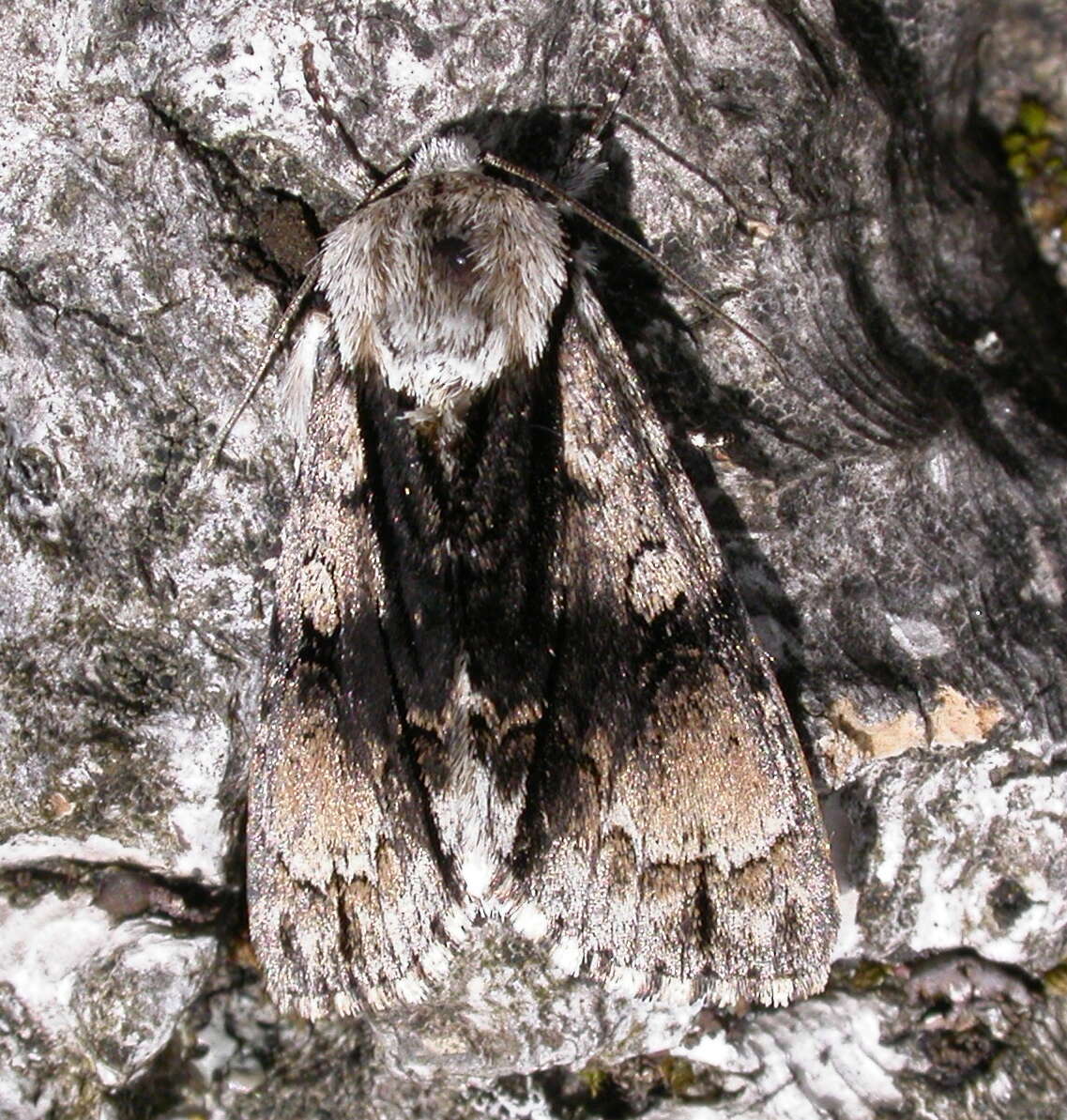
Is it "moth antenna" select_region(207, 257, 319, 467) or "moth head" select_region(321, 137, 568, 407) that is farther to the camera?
"moth antenna" select_region(207, 257, 319, 467)

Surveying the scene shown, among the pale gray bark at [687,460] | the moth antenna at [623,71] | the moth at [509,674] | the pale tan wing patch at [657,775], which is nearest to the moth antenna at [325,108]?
the pale gray bark at [687,460]

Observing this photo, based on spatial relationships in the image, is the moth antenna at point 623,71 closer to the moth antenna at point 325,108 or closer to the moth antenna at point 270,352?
the moth antenna at point 325,108

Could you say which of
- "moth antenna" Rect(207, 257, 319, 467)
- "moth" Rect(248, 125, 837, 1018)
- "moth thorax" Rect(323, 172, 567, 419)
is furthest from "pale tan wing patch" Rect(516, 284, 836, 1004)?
"moth antenna" Rect(207, 257, 319, 467)

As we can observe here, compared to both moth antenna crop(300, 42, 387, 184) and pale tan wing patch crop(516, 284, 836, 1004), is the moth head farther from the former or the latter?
moth antenna crop(300, 42, 387, 184)

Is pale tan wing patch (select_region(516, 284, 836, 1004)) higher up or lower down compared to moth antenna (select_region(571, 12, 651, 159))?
lower down

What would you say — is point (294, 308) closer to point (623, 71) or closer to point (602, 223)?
point (602, 223)

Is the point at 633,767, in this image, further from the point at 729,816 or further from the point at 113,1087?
the point at 113,1087

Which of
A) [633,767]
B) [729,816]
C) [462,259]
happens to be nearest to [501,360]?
[462,259]

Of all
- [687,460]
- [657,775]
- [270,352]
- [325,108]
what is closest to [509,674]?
[657,775]
